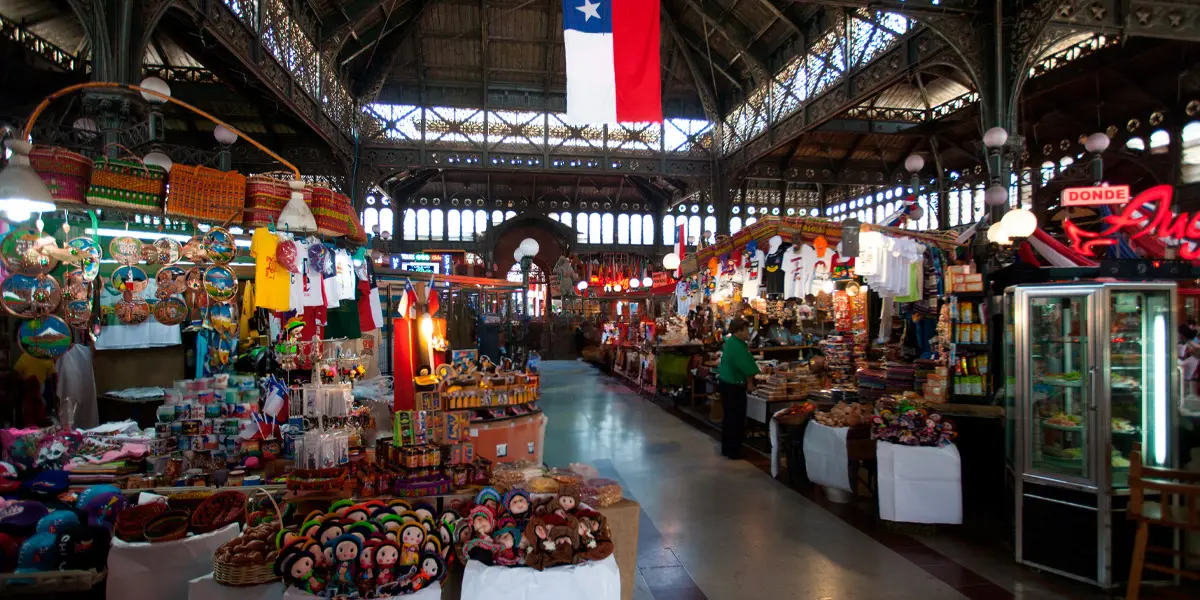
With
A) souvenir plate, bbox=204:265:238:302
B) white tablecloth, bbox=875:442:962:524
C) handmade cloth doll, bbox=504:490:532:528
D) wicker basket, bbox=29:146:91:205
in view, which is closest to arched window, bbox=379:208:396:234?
souvenir plate, bbox=204:265:238:302

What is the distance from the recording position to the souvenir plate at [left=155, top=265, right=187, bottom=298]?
4.73 metres

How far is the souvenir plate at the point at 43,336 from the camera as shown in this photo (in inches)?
171

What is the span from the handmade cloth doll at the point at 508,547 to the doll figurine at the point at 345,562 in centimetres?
56

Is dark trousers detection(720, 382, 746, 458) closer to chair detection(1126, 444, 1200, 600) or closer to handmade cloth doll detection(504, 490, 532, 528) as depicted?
chair detection(1126, 444, 1200, 600)

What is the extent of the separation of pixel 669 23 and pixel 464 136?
6045 millimetres

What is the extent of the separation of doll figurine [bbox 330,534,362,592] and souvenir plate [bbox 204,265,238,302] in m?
2.86

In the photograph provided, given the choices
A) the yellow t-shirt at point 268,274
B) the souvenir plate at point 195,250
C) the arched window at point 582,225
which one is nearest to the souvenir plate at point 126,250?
the souvenir plate at point 195,250

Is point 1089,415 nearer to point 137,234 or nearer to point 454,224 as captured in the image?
point 137,234

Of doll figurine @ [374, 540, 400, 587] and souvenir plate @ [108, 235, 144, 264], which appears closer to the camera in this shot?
doll figurine @ [374, 540, 400, 587]

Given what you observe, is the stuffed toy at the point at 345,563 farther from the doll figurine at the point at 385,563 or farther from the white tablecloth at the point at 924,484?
the white tablecloth at the point at 924,484

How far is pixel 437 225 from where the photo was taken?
22234mm

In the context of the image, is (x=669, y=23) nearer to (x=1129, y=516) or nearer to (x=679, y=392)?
(x=679, y=392)

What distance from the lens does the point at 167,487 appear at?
3.70 m

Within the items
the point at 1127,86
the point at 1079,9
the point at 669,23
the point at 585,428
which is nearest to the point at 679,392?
the point at 585,428
